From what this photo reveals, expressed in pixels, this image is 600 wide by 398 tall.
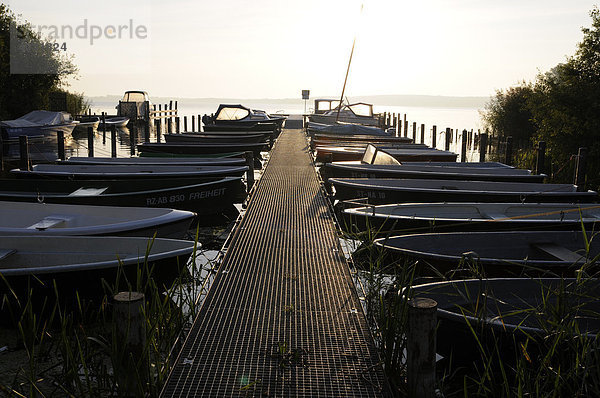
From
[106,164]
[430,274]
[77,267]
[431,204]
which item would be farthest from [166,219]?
[106,164]

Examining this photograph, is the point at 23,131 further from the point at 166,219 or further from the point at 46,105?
the point at 166,219

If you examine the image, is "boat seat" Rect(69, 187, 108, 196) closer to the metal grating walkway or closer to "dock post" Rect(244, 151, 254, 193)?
the metal grating walkway

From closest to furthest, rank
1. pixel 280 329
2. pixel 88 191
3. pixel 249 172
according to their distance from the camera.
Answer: pixel 280 329 → pixel 88 191 → pixel 249 172

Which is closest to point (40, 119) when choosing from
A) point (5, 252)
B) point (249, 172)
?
point (249, 172)

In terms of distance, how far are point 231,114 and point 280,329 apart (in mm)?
24525

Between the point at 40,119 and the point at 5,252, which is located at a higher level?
the point at 40,119

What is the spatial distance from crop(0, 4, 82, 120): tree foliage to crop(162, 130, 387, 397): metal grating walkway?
31188mm

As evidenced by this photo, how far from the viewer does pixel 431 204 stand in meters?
9.20

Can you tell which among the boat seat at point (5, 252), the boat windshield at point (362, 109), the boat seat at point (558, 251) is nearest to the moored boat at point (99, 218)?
the boat seat at point (5, 252)

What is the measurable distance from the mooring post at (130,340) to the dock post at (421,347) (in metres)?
1.90

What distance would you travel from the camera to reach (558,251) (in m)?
7.02

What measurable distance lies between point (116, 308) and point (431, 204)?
6.30m

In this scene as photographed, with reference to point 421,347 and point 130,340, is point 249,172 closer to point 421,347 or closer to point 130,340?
point 130,340

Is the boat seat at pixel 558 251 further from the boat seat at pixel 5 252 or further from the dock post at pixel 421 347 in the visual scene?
the boat seat at pixel 5 252
